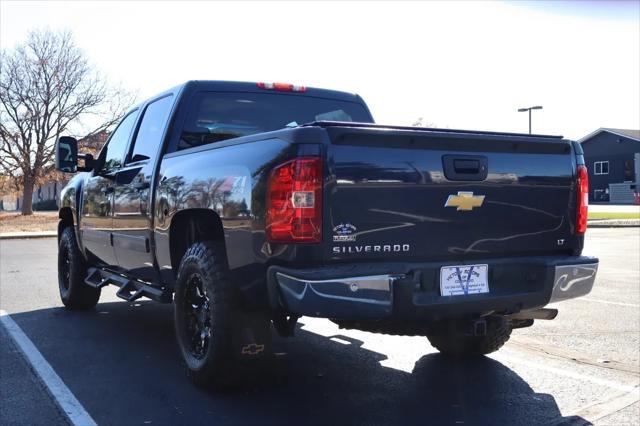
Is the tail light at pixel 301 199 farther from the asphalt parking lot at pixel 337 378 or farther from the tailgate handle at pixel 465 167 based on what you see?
the asphalt parking lot at pixel 337 378

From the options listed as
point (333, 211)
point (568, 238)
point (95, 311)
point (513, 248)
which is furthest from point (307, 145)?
point (95, 311)

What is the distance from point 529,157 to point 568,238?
62 centimetres

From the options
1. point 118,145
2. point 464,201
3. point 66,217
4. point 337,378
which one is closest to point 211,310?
point 337,378

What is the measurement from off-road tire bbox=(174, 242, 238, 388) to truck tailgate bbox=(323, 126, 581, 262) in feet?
2.77

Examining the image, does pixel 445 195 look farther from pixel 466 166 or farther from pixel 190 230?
pixel 190 230

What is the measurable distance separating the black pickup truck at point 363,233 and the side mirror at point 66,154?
76.9 inches

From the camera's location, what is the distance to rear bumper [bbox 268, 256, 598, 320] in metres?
3.36

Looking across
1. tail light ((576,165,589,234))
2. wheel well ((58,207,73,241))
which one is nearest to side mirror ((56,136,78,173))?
wheel well ((58,207,73,241))

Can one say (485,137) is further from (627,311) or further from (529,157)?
(627,311)

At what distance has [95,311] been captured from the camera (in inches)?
291

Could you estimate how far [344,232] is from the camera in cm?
351

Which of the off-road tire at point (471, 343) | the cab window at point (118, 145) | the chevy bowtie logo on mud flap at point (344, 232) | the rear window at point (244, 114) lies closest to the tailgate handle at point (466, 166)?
the chevy bowtie logo on mud flap at point (344, 232)

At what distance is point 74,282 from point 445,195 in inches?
195

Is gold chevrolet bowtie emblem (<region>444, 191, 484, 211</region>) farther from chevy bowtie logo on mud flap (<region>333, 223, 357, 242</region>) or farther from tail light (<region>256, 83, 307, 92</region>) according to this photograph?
tail light (<region>256, 83, 307, 92</region>)
